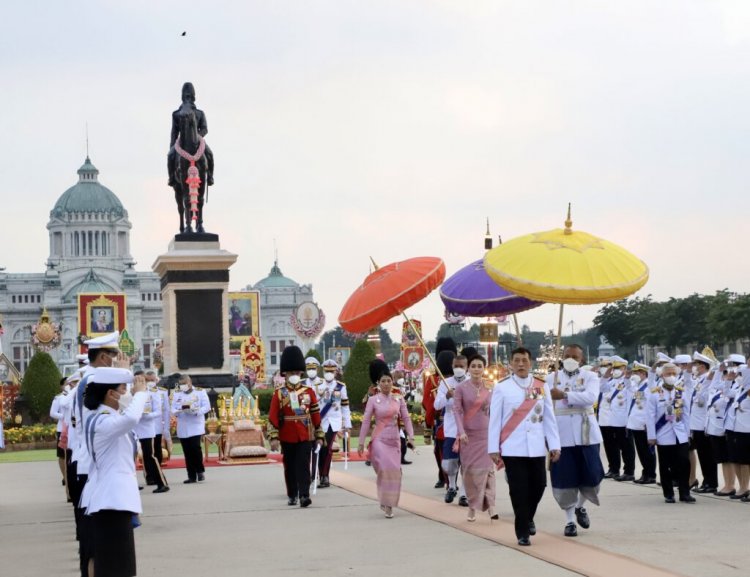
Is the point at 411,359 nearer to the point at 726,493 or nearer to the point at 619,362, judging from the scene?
the point at 619,362

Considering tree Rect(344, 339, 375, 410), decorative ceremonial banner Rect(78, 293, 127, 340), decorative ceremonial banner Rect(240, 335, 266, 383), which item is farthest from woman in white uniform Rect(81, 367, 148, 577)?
decorative ceremonial banner Rect(78, 293, 127, 340)

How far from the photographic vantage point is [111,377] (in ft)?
27.5

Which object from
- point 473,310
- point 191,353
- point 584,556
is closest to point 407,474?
point 473,310

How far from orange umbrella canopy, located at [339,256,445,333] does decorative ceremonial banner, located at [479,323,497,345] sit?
26.1 meters

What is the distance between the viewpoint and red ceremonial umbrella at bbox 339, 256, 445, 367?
1415cm

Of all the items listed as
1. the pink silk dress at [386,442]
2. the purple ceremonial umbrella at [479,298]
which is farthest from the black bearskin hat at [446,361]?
the pink silk dress at [386,442]

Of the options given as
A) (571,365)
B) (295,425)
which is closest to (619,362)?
(295,425)

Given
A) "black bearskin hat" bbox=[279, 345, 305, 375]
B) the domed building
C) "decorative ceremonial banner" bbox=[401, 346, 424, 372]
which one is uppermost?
the domed building

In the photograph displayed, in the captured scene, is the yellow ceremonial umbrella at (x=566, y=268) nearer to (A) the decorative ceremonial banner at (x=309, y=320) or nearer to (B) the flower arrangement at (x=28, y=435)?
(B) the flower arrangement at (x=28, y=435)

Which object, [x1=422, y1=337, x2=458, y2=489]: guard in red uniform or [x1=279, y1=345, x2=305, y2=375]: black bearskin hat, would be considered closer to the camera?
[x1=279, y1=345, x2=305, y2=375]: black bearskin hat

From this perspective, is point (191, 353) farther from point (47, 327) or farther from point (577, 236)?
point (47, 327)

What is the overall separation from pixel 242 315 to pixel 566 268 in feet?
376

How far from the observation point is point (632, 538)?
11969 millimetres

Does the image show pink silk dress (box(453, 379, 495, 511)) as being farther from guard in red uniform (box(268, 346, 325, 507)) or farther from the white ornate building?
the white ornate building
